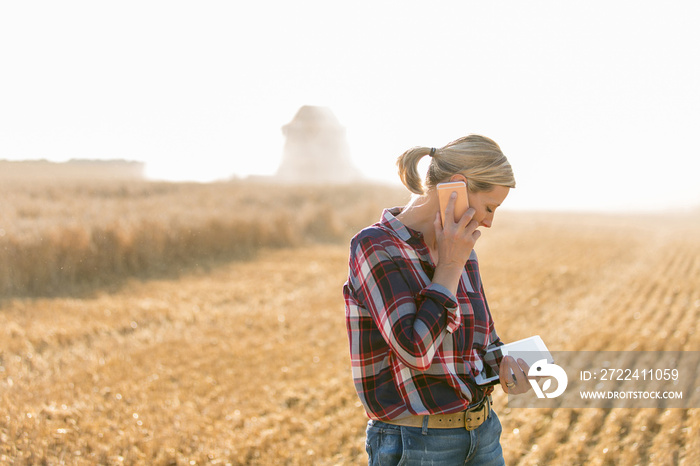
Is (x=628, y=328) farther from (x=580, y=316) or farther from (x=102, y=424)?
(x=102, y=424)

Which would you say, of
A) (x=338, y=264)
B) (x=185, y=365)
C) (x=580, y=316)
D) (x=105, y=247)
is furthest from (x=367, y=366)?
(x=338, y=264)

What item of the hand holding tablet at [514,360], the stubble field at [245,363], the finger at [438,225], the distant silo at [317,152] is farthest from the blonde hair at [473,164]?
the distant silo at [317,152]

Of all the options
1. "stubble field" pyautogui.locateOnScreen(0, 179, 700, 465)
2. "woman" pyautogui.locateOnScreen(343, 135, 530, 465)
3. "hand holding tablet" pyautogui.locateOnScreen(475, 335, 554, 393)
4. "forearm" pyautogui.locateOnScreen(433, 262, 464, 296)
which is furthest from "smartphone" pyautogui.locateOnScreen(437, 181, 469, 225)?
"stubble field" pyautogui.locateOnScreen(0, 179, 700, 465)

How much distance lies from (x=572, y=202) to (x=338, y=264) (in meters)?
93.5

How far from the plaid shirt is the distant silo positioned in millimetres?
18139

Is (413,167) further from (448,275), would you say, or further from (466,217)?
(448,275)

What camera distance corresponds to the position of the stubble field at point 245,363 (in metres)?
4.19

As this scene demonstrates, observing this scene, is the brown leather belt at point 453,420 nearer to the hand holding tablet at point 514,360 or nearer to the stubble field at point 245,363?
the hand holding tablet at point 514,360

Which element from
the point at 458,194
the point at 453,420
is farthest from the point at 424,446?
the point at 458,194

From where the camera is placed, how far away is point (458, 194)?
66.7 inches

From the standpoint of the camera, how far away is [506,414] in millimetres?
4961

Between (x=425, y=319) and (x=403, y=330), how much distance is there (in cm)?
7

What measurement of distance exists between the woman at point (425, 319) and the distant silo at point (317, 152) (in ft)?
59.2

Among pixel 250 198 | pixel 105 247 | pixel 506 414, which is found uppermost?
pixel 250 198
